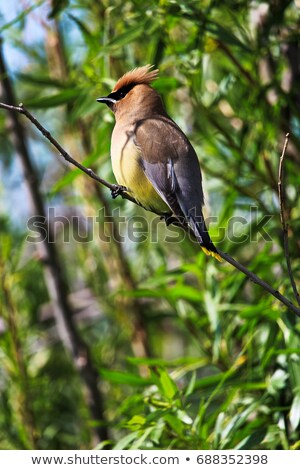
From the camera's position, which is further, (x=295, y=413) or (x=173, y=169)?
(x=173, y=169)

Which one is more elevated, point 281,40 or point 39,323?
point 281,40

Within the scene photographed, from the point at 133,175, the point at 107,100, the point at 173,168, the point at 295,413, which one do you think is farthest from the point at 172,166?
the point at 295,413

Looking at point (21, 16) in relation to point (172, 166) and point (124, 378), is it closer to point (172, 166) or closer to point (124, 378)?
point (172, 166)

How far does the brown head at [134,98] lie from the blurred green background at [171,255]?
0.07 m

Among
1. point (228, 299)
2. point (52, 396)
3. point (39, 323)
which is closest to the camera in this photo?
point (228, 299)

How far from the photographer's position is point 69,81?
3973mm

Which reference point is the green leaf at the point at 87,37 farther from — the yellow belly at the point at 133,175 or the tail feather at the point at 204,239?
the tail feather at the point at 204,239

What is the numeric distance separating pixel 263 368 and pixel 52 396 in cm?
131

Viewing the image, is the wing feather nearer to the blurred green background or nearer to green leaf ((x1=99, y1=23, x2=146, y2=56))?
the blurred green background

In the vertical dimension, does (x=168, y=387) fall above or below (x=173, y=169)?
below

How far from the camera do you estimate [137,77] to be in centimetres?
387

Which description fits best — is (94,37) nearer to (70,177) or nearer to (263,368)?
(70,177)

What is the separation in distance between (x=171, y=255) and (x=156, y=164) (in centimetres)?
117

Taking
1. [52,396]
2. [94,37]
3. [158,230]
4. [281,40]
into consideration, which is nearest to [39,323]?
[52,396]
